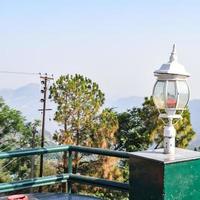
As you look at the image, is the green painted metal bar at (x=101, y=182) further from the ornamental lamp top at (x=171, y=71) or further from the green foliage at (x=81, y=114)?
the green foliage at (x=81, y=114)

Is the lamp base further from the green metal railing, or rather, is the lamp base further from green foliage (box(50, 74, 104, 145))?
green foliage (box(50, 74, 104, 145))

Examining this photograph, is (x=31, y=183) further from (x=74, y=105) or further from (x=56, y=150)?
(x=74, y=105)

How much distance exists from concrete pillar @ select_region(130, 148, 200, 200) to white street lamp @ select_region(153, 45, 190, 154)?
121mm

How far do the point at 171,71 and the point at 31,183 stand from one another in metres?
1.40

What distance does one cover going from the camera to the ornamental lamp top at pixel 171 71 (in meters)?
2.63

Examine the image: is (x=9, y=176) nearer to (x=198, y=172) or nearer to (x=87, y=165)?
(x=87, y=165)

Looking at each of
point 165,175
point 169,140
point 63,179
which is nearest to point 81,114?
point 63,179

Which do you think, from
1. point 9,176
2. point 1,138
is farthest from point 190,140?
point 1,138

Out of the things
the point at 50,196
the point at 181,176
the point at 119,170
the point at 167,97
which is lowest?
the point at 119,170

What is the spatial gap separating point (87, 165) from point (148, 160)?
1309 cm

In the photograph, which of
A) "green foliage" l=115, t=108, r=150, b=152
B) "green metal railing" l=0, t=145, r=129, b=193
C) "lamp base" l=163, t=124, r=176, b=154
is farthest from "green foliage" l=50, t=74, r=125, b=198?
"lamp base" l=163, t=124, r=176, b=154

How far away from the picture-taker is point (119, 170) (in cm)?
1506

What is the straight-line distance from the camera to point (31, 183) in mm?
3193

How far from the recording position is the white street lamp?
2.62m
